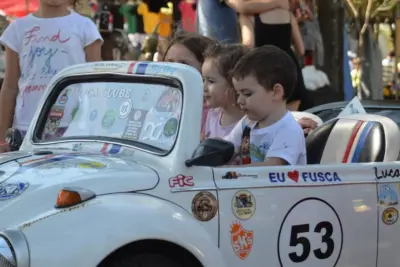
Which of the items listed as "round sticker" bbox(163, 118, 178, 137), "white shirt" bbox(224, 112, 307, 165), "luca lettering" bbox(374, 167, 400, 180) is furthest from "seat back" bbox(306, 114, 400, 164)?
"round sticker" bbox(163, 118, 178, 137)

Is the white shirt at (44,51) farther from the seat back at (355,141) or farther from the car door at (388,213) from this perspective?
the car door at (388,213)

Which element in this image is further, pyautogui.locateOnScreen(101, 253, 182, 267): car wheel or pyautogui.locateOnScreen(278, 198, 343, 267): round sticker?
pyautogui.locateOnScreen(278, 198, 343, 267): round sticker

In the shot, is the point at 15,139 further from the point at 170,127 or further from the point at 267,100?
the point at 267,100

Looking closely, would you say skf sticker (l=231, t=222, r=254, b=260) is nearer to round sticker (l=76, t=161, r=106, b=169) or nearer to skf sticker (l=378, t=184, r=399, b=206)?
round sticker (l=76, t=161, r=106, b=169)

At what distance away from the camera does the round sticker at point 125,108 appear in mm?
4215

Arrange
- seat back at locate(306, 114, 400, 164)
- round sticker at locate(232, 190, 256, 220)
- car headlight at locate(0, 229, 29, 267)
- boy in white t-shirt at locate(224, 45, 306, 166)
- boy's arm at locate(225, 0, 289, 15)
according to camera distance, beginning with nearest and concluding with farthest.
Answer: car headlight at locate(0, 229, 29, 267), round sticker at locate(232, 190, 256, 220), boy in white t-shirt at locate(224, 45, 306, 166), seat back at locate(306, 114, 400, 164), boy's arm at locate(225, 0, 289, 15)

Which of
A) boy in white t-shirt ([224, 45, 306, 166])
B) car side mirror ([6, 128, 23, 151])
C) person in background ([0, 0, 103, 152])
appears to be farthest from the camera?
person in background ([0, 0, 103, 152])

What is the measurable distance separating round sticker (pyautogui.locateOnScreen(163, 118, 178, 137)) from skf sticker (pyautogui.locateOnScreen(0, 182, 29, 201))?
27.2 inches

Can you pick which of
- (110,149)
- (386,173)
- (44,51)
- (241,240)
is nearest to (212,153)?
(241,240)

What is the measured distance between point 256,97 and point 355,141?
0.76m

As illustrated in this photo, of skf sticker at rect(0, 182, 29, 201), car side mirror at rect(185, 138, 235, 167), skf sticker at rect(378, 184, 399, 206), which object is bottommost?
skf sticker at rect(378, 184, 399, 206)

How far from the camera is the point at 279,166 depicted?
4.00 m

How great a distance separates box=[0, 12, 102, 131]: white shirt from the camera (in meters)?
5.33

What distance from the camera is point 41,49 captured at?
5.33 m
